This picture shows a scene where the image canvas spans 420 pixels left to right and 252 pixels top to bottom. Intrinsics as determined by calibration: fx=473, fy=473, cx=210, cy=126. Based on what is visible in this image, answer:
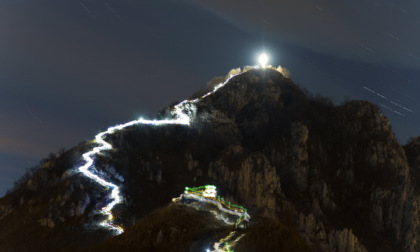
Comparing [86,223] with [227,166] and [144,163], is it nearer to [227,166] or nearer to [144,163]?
[144,163]

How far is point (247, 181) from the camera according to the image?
95688 mm

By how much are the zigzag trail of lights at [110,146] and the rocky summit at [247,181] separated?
1080 mm

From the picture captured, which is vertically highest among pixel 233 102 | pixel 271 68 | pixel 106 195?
pixel 271 68

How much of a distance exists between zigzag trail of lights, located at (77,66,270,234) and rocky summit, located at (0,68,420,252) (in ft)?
3.54

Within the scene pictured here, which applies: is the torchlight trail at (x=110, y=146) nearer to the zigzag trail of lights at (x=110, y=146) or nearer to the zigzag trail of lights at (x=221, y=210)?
the zigzag trail of lights at (x=110, y=146)

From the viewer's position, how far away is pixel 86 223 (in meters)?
74.4

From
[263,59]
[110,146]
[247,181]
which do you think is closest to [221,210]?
[247,181]

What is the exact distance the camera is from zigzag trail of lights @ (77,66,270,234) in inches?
3012

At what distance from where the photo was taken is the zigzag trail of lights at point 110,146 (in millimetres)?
76512

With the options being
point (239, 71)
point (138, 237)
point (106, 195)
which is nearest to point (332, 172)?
point (239, 71)

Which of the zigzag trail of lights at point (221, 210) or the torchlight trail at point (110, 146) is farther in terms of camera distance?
the torchlight trail at point (110, 146)

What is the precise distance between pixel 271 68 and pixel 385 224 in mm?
51102

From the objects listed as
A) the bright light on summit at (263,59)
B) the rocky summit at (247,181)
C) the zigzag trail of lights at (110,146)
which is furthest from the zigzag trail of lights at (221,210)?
the bright light on summit at (263,59)

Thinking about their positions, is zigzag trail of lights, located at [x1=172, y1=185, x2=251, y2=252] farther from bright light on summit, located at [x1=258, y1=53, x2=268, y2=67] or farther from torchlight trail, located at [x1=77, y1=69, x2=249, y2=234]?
bright light on summit, located at [x1=258, y1=53, x2=268, y2=67]
